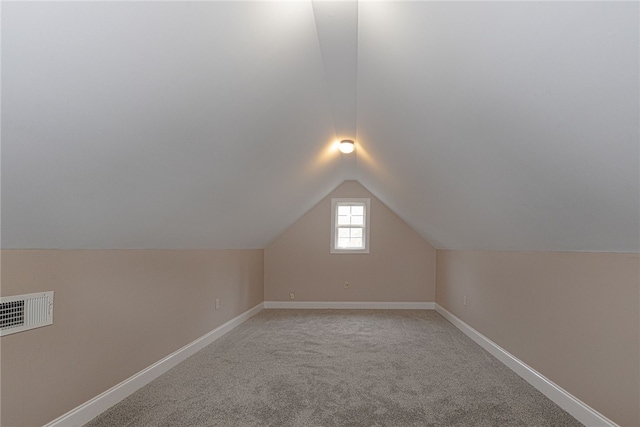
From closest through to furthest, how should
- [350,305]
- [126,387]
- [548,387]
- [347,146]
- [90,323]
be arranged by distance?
[90,323], [126,387], [548,387], [347,146], [350,305]

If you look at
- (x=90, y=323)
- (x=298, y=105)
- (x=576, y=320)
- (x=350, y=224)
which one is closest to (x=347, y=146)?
(x=298, y=105)

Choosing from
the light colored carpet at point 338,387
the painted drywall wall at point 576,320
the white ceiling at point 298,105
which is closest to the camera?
the white ceiling at point 298,105

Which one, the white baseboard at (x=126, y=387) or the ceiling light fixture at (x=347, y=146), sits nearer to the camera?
the white baseboard at (x=126, y=387)

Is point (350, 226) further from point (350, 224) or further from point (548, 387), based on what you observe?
point (548, 387)

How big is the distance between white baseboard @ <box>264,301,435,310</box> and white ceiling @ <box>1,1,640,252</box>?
377 cm

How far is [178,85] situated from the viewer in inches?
70.7

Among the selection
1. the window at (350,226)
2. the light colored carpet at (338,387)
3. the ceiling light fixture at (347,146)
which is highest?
the ceiling light fixture at (347,146)

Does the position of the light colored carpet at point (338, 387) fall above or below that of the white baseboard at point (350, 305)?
above

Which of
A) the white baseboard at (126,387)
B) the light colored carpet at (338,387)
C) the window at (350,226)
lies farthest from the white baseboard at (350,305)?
the white baseboard at (126,387)

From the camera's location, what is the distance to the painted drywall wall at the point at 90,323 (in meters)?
1.97

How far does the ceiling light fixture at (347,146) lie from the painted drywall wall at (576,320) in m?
1.86

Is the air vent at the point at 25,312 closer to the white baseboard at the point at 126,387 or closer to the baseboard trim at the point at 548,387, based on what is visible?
the white baseboard at the point at 126,387

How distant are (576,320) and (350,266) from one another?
14.5ft

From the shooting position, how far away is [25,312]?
2.00 m
